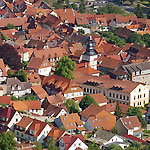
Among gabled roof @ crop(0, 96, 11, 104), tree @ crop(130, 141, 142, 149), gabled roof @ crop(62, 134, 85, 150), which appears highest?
gabled roof @ crop(62, 134, 85, 150)

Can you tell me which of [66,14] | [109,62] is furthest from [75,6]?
[109,62]

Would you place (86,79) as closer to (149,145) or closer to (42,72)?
(42,72)

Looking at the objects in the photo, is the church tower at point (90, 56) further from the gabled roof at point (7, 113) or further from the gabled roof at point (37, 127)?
the gabled roof at point (37, 127)

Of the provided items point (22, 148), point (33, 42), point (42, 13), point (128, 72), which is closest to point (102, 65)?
point (128, 72)

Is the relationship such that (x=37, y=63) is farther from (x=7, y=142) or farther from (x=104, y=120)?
(x=7, y=142)

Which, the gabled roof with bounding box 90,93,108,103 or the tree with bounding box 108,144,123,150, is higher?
the tree with bounding box 108,144,123,150

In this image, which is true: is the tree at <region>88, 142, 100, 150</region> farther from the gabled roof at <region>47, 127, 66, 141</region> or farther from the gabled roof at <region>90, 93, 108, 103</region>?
the gabled roof at <region>90, 93, 108, 103</region>

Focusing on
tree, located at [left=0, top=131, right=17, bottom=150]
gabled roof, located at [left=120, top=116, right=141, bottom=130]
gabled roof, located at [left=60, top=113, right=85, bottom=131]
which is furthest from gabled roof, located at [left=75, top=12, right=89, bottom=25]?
tree, located at [left=0, top=131, right=17, bottom=150]
